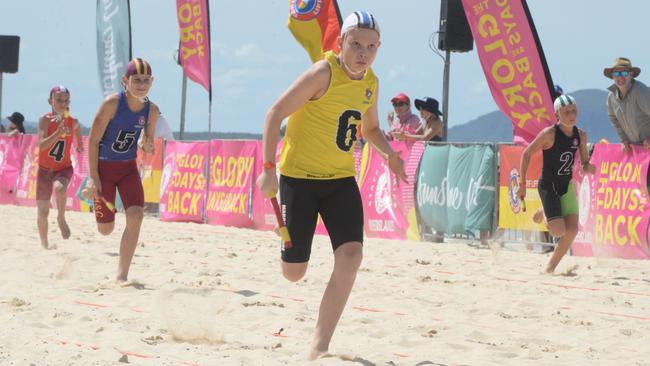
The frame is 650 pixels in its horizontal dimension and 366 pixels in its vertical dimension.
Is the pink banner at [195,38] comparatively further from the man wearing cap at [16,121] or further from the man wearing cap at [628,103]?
the man wearing cap at [628,103]

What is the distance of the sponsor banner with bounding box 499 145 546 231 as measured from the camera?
440 inches

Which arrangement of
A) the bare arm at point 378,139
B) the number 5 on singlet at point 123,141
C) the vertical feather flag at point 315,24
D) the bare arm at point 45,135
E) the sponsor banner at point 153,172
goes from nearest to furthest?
the bare arm at point 378,139 < the number 5 on singlet at point 123,141 < the bare arm at point 45,135 < the vertical feather flag at point 315,24 < the sponsor banner at point 153,172

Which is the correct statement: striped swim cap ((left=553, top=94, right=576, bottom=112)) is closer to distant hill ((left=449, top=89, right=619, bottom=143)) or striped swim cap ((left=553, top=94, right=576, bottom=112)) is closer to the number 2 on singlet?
the number 2 on singlet

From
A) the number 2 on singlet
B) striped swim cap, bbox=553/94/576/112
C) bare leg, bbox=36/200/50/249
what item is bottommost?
bare leg, bbox=36/200/50/249

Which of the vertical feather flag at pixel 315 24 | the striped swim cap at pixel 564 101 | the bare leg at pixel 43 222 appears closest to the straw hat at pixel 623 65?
the striped swim cap at pixel 564 101

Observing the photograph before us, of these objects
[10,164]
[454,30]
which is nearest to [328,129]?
[454,30]

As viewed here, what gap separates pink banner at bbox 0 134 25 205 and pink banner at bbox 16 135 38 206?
0.12m

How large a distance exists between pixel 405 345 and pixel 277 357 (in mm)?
811

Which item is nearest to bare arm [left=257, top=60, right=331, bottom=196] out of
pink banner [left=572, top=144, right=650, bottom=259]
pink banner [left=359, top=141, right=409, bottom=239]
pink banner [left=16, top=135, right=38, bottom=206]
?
pink banner [left=572, top=144, right=650, bottom=259]

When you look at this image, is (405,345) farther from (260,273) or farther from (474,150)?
(474,150)

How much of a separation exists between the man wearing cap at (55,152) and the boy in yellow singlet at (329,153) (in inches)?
229

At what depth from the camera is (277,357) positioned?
4875 millimetres

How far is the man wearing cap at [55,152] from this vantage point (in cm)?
1005

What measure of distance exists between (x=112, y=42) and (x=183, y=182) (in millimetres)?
4392
